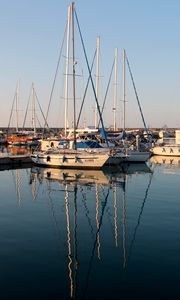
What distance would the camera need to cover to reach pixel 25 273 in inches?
388

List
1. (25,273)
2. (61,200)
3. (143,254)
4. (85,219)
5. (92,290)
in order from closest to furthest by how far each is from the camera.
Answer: (92,290), (25,273), (143,254), (85,219), (61,200)

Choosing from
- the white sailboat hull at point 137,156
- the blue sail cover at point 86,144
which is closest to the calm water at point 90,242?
the blue sail cover at point 86,144

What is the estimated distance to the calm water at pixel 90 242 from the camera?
29.6 ft

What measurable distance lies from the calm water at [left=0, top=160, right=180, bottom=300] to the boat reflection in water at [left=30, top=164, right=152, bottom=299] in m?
0.03

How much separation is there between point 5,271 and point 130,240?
4.61 metres

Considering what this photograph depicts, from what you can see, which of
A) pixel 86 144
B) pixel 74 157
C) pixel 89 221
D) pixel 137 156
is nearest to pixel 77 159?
pixel 74 157

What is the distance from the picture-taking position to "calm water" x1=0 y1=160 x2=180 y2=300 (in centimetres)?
902

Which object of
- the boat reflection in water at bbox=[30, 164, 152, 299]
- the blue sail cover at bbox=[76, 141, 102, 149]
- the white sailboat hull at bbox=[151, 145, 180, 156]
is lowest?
the boat reflection in water at bbox=[30, 164, 152, 299]

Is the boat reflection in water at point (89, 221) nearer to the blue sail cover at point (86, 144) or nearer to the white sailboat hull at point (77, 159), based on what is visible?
the white sailboat hull at point (77, 159)

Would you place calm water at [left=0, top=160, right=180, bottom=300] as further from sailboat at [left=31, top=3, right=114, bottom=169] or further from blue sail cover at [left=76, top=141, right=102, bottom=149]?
blue sail cover at [left=76, top=141, right=102, bottom=149]

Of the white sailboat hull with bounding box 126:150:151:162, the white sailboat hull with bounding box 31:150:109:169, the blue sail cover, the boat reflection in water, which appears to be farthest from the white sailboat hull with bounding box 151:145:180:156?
the boat reflection in water

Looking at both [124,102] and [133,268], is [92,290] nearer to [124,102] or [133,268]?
[133,268]

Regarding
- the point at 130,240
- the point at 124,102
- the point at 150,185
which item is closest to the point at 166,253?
the point at 130,240

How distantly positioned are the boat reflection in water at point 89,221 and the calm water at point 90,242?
1.1 inches
